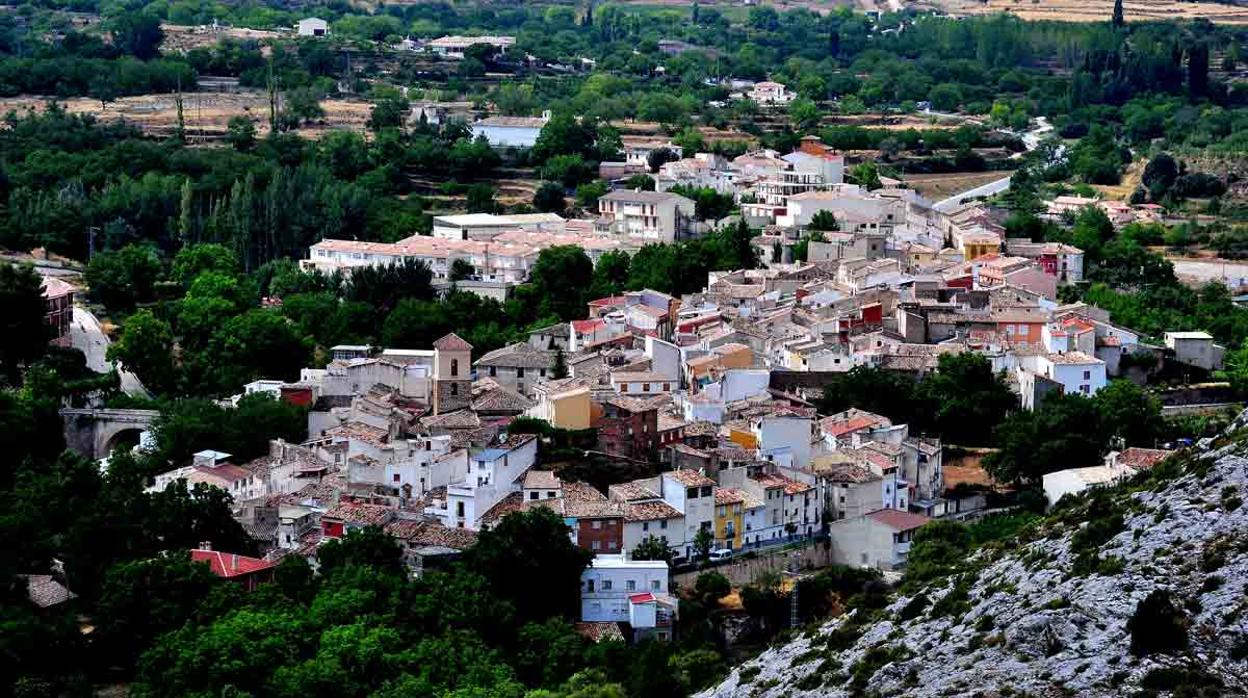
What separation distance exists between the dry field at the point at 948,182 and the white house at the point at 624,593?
27683 millimetres

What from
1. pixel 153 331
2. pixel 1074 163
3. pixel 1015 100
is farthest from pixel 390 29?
→ pixel 153 331

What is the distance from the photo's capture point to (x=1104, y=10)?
314ft

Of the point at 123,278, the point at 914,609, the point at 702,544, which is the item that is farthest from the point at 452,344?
the point at 914,609

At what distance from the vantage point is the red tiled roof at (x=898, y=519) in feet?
91.7

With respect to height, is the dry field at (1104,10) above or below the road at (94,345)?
above

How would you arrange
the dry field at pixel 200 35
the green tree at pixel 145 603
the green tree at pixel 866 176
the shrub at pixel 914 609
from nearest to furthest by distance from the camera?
the shrub at pixel 914 609, the green tree at pixel 145 603, the green tree at pixel 866 176, the dry field at pixel 200 35

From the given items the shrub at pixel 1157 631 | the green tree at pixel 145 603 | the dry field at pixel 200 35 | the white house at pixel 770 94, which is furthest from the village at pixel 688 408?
the dry field at pixel 200 35

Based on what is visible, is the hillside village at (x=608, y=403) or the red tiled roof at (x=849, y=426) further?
the red tiled roof at (x=849, y=426)

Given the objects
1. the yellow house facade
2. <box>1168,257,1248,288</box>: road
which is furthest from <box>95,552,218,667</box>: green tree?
<box>1168,257,1248,288</box>: road

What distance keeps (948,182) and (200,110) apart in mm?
18594

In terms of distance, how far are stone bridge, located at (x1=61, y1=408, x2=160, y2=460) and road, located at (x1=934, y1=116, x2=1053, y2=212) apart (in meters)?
17.1

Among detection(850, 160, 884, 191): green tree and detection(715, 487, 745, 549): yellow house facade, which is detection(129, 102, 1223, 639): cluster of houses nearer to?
detection(715, 487, 745, 549): yellow house facade

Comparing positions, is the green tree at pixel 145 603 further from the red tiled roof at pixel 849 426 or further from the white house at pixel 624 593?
the red tiled roof at pixel 849 426

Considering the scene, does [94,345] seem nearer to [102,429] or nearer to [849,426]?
[102,429]
